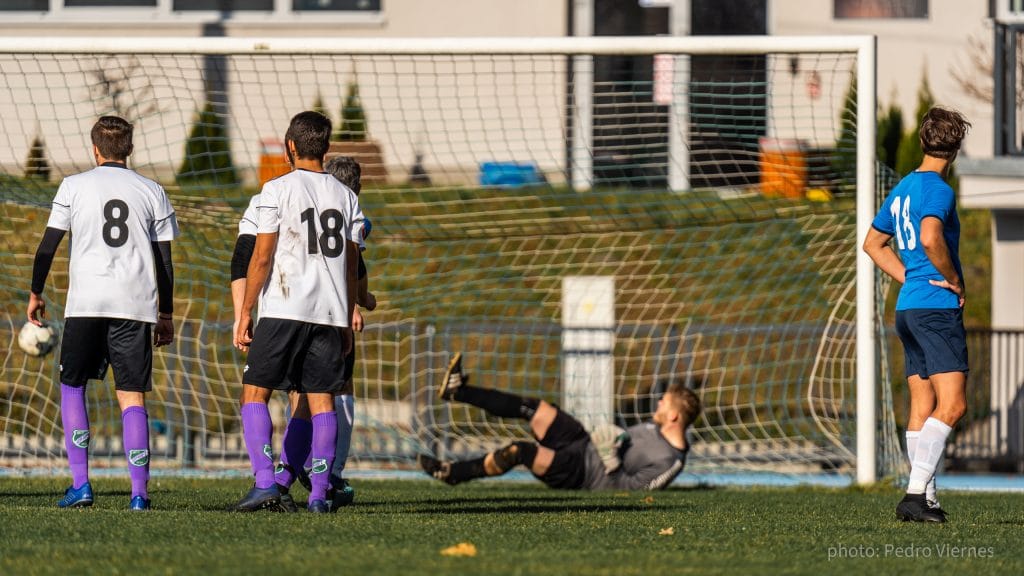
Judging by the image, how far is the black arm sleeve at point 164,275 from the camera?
6.48 meters

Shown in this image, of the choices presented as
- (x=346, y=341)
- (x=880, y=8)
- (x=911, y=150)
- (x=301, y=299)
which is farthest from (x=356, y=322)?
(x=880, y=8)

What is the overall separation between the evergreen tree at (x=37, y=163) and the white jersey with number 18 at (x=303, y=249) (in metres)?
5.41

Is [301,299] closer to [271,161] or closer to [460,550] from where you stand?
[460,550]

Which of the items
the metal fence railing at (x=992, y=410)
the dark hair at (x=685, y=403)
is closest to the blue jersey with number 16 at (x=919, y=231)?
the dark hair at (x=685, y=403)

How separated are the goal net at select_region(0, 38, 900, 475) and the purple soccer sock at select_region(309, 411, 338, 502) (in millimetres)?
3616

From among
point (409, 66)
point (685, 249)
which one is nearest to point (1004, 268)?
point (685, 249)

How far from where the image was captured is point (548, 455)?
9.39m

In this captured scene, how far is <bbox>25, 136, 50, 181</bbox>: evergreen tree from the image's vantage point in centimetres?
1102

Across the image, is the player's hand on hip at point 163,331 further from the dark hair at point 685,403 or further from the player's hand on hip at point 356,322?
the dark hair at point 685,403

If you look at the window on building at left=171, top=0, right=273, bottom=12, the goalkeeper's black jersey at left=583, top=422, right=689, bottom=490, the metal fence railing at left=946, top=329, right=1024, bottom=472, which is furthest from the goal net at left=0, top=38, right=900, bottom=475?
the window on building at left=171, top=0, right=273, bottom=12

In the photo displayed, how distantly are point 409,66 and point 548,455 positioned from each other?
6732 mm

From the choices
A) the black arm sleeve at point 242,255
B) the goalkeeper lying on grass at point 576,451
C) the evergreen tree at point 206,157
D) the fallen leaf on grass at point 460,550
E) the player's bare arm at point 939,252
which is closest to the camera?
the fallen leaf on grass at point 460,550

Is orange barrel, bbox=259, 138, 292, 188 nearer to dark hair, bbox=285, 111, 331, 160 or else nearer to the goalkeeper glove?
the goalkeeper glove

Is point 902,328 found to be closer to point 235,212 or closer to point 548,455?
point 548,455
